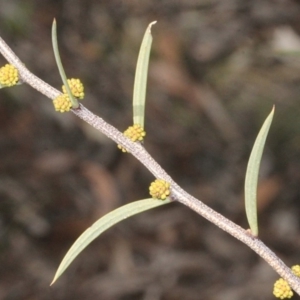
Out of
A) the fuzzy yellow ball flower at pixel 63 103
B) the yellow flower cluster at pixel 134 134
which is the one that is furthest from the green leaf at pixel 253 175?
the fuzzy yellow ball flower at pixel 63 103

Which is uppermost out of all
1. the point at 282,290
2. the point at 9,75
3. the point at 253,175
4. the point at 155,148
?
the point at 155,148

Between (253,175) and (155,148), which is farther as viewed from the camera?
(155,148)

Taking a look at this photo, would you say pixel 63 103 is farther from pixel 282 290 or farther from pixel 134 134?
pixel 282 290

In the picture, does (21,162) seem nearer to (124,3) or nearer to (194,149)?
(194,149)

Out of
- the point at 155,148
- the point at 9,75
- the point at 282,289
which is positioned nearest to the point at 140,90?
the point at 9,75

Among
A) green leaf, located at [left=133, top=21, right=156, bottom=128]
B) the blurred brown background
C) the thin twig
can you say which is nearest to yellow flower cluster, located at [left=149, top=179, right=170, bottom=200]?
the thin twig

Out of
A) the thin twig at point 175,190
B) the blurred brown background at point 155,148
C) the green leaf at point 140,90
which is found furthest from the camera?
the blurred brown background at point 155,148

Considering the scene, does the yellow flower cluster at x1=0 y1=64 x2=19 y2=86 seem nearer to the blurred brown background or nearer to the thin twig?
the thin twig

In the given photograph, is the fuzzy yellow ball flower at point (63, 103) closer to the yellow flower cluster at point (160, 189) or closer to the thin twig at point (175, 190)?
the thin twig at point (175, 190)
